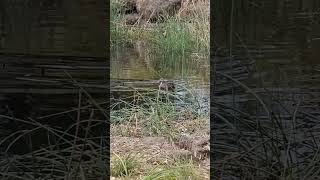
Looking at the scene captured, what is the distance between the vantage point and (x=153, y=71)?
4.79 metres

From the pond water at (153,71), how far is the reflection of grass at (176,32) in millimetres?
75

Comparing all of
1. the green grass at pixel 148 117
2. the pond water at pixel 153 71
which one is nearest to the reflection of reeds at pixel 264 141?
the green grass at pixel 148 117

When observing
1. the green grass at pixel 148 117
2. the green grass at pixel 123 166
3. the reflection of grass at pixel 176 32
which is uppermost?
the reflection of grass at pixel 176 32

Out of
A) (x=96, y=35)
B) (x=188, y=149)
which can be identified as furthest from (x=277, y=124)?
(x=188, y=149)

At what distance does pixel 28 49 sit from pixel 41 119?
5.8 inches

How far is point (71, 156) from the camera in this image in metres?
1.37

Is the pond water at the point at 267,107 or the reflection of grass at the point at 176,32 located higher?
the reflection of grass at the point at 176,32

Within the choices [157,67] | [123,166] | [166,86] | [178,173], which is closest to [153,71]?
[157,67]

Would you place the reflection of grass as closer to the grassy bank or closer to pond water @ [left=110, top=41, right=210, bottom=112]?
pond water @ [left=110, top=41, right=210, bottom=112]

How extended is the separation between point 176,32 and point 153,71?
0.62 m

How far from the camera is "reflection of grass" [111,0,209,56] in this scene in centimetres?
509

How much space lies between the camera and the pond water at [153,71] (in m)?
3.96

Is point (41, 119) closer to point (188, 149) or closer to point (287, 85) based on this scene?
point (287, 85)

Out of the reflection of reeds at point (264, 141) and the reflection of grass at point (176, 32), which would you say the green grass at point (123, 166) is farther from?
the reflection of grass at point (176, 32)
